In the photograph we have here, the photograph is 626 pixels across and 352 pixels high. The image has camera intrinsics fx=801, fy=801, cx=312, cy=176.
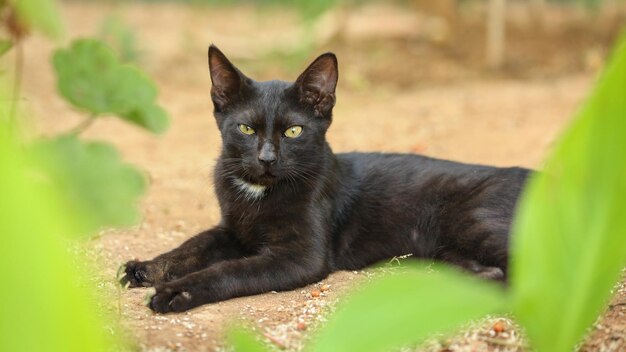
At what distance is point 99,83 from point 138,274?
1323mm

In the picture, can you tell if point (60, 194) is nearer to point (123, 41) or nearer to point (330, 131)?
point (330, 131)

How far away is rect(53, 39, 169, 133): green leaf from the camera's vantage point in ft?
5.79

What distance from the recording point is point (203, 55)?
10.2 meters

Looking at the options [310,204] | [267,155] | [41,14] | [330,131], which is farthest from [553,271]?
[330,131]

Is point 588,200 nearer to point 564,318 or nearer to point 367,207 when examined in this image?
point 564,318

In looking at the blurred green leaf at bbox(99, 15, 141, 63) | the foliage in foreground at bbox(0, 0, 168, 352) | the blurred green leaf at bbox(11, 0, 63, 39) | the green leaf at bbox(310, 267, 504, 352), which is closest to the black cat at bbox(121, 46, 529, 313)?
the foliage in foreground at bbox(0, 0, 168, 352)

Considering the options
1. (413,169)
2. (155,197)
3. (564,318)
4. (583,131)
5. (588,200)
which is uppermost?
(583,131)

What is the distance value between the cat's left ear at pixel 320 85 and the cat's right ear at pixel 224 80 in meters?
0.24

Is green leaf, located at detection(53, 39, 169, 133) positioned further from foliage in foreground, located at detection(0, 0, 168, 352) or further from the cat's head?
the cat's head

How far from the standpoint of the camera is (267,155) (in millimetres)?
3023

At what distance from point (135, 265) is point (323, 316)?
84cm

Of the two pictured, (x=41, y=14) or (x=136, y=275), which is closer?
(x=41, y=14)

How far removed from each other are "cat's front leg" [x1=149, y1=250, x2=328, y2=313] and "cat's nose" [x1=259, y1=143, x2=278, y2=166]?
36 centimetres

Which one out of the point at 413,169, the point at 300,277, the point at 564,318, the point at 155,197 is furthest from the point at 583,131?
the point at 155,197
